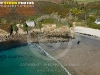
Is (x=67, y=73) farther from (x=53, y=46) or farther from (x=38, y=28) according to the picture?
(x=38, y=28)

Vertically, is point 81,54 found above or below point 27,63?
above

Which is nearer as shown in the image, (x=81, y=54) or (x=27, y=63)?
(x=27, y=63)

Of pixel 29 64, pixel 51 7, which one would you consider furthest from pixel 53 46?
pixel 51 7
